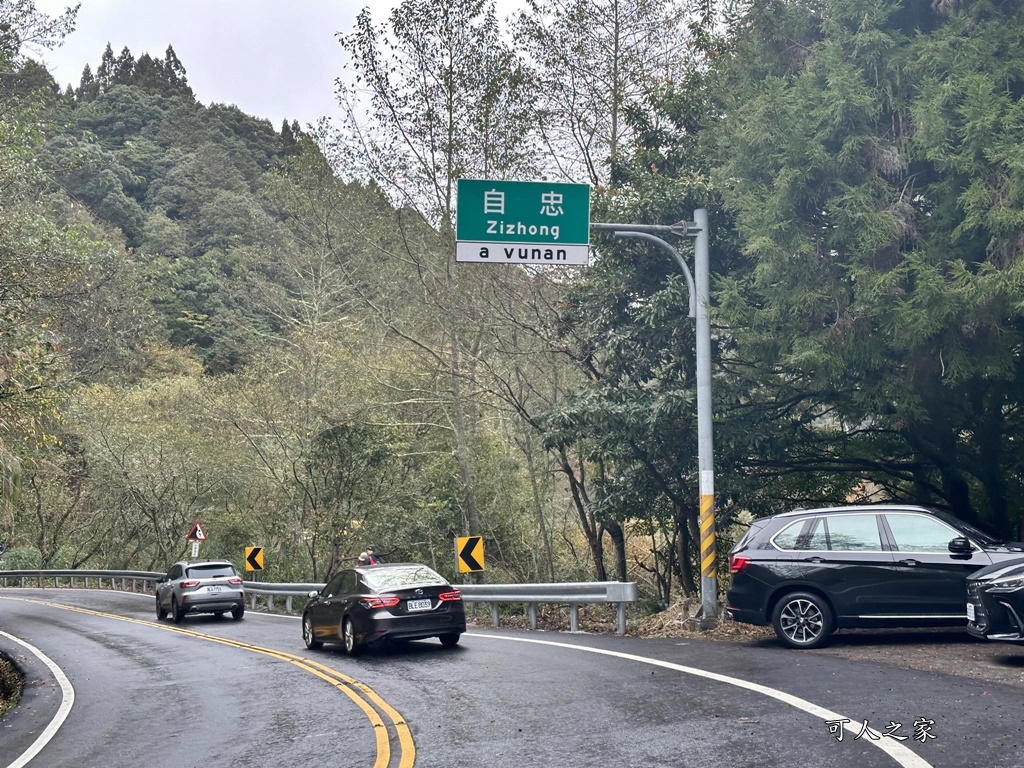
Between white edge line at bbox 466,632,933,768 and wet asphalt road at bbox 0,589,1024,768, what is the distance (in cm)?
3

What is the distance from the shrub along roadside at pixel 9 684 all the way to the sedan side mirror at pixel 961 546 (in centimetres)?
1152

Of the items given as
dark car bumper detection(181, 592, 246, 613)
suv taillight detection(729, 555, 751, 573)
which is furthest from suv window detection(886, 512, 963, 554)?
dark car bumper detection(181, 592, 246, 613)

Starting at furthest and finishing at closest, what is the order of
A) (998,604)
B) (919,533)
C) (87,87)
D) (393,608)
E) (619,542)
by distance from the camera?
1. (87,87)
2. (619,542)
3. (393,608)
4. (919,533)
5. (998,604)

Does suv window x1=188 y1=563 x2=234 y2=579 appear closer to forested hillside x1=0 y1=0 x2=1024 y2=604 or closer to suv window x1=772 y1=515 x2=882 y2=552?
forested hillside x1=0 y1=0 x2=1024 y2=604

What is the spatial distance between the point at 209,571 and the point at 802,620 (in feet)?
55.3

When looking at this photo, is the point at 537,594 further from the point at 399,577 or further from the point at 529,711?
the point at 529,711

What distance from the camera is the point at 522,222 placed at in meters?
14.5

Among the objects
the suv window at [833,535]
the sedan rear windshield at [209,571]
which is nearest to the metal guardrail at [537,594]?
the sedan rear windshield at [209,571]

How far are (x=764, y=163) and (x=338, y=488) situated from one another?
2149 cm

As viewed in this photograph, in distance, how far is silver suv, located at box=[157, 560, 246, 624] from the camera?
24.5 meters

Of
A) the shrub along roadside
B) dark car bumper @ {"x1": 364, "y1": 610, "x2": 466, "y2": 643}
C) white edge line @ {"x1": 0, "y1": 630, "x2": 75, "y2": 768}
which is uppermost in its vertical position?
dark car bumper @ {"x1": 364, "y1": 610, "x2": 466, "y2": 643}

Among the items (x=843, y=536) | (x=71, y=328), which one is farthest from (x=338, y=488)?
(x=843, y=536)

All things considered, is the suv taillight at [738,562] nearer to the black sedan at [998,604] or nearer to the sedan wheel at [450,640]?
the black sedan at [998,604]

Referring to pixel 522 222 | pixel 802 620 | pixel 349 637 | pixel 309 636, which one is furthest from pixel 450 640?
pixel 522 222
